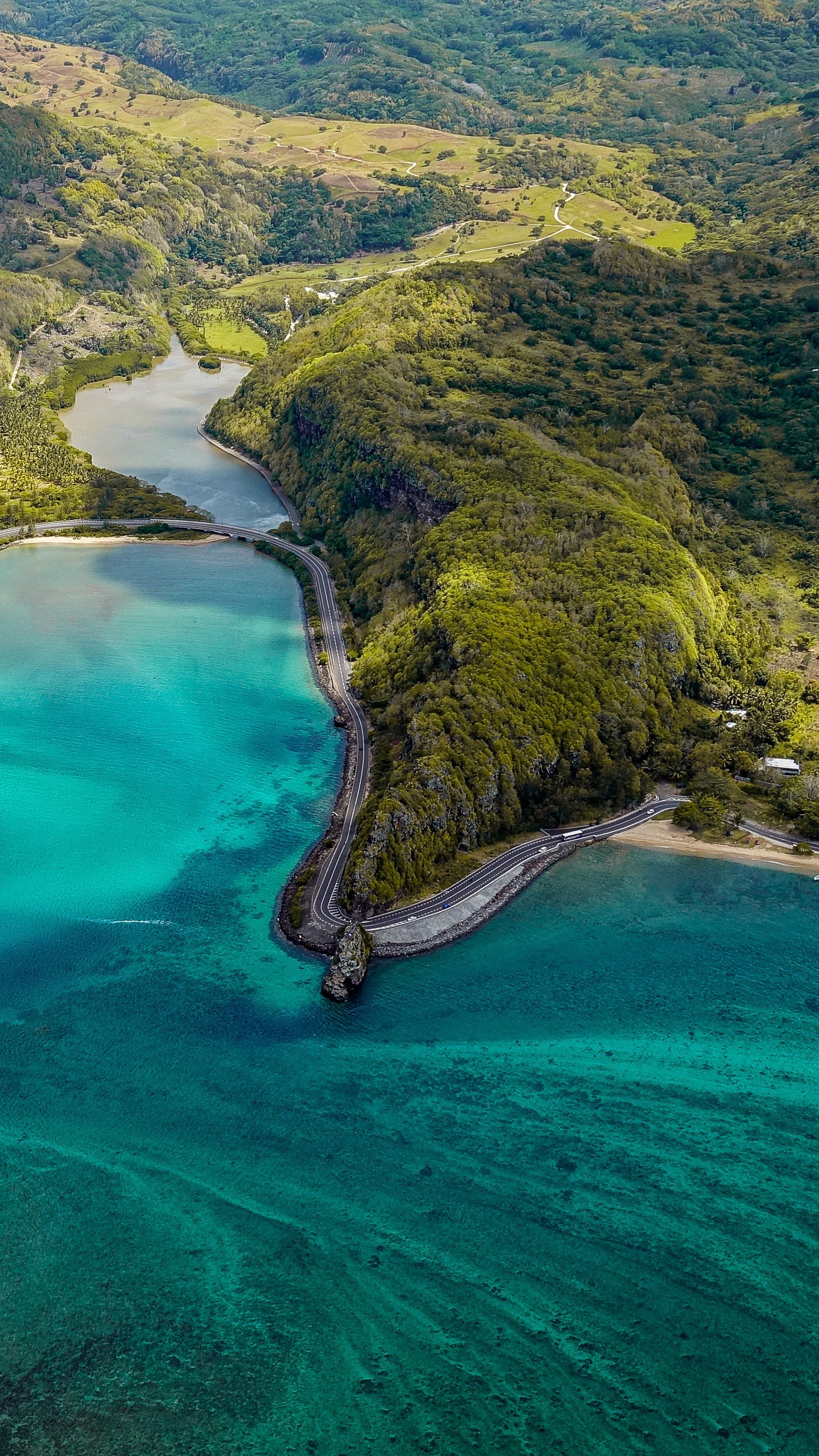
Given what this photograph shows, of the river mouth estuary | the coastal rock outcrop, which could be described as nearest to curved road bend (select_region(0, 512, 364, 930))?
the coastal rock outcrop

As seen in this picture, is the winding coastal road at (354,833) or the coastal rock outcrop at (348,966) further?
the winding coastal road at (354,833)

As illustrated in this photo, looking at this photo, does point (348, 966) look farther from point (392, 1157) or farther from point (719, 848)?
point (719, 848)

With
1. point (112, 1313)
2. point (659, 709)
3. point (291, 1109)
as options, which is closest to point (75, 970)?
point (291, 1109)

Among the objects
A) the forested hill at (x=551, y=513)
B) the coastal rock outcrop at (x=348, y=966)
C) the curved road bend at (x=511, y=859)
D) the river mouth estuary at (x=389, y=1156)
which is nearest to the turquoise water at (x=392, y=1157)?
the river mouth estuary at (x=389, y=1156)

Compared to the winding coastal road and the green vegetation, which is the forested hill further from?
the green vegetation

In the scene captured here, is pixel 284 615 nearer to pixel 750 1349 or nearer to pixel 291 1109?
pixel 291 1109

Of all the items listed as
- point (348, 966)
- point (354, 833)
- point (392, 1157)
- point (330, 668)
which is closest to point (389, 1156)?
point (392, 1157)

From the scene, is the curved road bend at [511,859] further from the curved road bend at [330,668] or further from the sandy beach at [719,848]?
the curved road bend at [330,668]

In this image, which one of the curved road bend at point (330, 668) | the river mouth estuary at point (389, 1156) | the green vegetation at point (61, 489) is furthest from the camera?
the green vegetation at point (61, 489)
